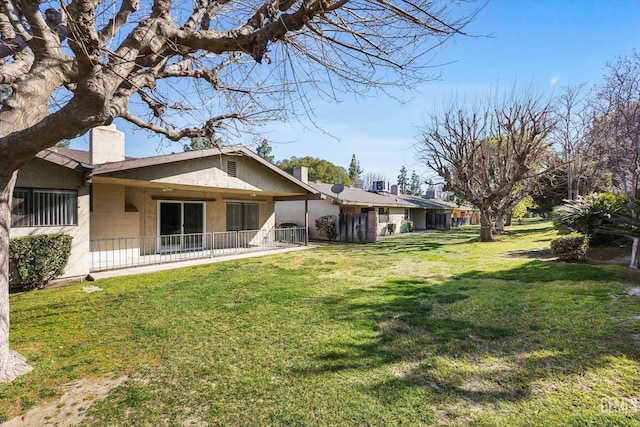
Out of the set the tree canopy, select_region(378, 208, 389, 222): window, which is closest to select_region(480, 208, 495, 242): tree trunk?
select_region(378, 208, 389, 222): window

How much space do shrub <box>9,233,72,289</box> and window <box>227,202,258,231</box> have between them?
7486 millimetres

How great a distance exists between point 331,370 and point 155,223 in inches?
441

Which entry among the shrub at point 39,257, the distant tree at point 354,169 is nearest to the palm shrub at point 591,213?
the shrub at point 39,257

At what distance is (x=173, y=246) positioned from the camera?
12.8m

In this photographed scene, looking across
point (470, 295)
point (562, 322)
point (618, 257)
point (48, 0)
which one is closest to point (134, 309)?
point (48, 0)

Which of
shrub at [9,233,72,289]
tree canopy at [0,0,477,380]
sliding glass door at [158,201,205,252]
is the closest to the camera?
tree canopy at [0,0,477,380]

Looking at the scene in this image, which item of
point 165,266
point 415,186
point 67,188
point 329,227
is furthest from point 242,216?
point 415,186

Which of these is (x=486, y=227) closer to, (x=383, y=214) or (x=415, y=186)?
(x=383, y=214)

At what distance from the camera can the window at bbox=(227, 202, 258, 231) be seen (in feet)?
48.9

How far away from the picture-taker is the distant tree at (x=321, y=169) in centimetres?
4894

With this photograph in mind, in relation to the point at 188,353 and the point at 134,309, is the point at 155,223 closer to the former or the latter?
the point at 134,309

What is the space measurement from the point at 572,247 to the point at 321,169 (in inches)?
1621

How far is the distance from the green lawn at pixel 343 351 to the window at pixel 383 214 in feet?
54.3

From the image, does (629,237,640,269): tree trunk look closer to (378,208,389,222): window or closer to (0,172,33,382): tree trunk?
(0,172,33,382): tree trunk
